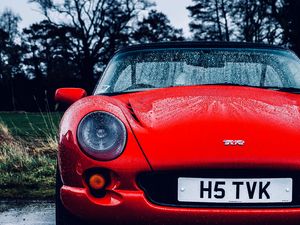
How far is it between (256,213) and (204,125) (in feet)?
1.40

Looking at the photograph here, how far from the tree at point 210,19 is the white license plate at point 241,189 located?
101ft

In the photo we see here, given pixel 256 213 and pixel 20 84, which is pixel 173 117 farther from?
pixel 20 84

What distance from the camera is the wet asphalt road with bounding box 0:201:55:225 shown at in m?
3.72

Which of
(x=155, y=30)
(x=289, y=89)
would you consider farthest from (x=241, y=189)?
(x=155, y=30)

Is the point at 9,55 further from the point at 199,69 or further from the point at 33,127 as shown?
the point at 199,69

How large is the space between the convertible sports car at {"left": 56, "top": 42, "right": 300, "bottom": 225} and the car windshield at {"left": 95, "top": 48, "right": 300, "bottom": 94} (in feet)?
2.02

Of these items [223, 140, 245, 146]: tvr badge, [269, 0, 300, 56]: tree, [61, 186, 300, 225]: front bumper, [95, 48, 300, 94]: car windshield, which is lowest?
[61, 186, 300, 225]: front bumper

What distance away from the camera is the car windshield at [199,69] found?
3.19m

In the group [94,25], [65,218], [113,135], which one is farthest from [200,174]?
[94,25]

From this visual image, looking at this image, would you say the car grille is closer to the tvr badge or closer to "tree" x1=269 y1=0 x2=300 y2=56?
the tvr badge

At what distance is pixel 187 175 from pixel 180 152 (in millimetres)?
96

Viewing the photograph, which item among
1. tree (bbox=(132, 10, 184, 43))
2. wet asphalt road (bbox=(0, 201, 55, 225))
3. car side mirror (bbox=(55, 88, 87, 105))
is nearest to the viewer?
car side mirror (bbox=(55, 88, 87, 105))

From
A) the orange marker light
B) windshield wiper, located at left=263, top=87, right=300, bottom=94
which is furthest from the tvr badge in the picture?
windshield wiper, located at left=263, top=87, right=300, bottom=94

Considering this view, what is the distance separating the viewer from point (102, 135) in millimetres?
2295
